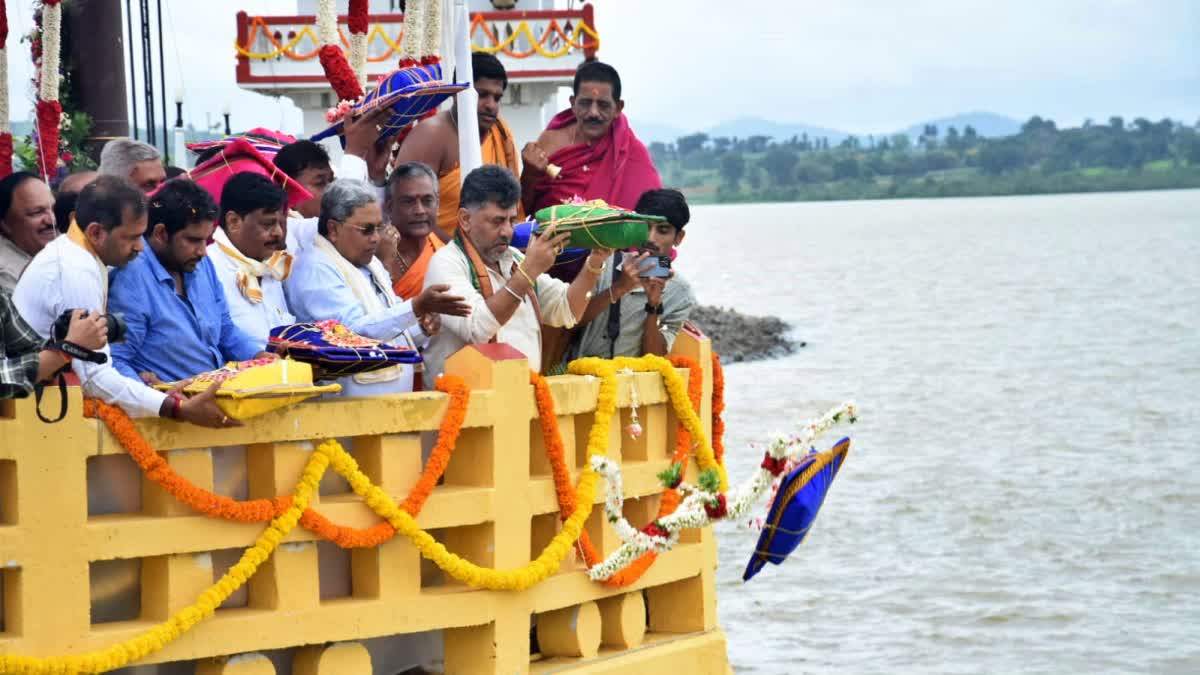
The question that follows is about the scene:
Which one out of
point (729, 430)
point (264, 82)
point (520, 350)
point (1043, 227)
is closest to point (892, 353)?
point (729, 430)

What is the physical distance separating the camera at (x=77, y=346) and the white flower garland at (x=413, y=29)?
14.6 ft

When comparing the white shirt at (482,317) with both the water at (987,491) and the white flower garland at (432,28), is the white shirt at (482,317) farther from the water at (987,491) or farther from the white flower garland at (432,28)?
the water at (987,491)

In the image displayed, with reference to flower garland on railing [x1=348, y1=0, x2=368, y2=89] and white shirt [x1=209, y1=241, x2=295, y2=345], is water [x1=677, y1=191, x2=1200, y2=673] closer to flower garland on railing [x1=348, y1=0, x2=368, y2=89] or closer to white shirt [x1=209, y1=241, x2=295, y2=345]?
flower garland on railing [x1=348, y1=0, x2=368, y2=89]

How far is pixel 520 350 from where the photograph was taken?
728cm

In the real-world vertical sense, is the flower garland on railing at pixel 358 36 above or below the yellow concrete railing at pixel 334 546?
above

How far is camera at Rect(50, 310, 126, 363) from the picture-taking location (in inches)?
216

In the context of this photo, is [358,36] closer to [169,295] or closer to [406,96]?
[406,96]

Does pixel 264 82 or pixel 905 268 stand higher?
pixel 264 82

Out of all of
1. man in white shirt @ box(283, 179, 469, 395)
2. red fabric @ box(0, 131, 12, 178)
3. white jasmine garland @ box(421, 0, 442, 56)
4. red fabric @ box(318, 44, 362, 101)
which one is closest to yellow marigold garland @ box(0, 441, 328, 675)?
man in white shirt @ box(283, 179, 469, 395)

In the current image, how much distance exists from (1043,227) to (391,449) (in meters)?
131

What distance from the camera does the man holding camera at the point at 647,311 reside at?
800 centimetres

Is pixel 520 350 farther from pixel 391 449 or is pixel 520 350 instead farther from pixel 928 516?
pixel 928 516

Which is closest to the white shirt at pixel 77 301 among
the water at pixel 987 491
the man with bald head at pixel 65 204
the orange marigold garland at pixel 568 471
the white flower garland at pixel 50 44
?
the man with bald head at pixel 65 204

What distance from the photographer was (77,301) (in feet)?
19.0
